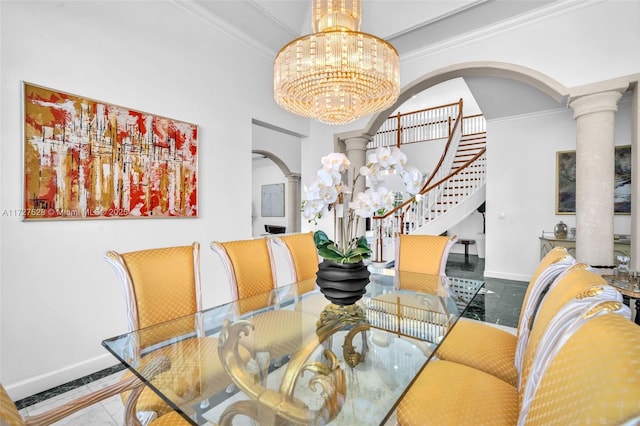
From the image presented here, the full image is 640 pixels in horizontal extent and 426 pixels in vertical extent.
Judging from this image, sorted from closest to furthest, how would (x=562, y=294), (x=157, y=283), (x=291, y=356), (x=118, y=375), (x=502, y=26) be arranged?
1. (x=562, y=294)
2. (x=291, y=356)
3. (x=157, y=283)
4. (x=118, y=375)
5. (x=502, y=26)

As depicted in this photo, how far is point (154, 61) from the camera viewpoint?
8.43ft

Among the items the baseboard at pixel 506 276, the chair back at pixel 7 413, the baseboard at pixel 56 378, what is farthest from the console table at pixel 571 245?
the baseboard at pixel 56 378

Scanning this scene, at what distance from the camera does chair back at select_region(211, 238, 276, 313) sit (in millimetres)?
1924

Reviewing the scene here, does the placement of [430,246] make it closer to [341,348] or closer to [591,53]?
[341,348]

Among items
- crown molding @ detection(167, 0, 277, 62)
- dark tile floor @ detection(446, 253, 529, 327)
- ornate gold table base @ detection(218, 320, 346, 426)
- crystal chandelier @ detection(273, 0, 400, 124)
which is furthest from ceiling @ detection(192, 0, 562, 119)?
ornate gold table base @ detection(218, 320, 346, 426)

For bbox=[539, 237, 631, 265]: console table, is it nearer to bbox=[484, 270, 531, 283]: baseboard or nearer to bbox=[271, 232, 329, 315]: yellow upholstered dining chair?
bbox=[484, 270, 531, 283]: baseboard

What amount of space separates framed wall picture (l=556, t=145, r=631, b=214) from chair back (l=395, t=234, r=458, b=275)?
3566mm

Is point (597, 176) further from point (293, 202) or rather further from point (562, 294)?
point (293, 202)

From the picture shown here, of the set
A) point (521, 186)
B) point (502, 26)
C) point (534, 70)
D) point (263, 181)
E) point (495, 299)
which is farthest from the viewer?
point (263, 181)

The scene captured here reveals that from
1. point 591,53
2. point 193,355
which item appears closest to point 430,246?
point 193,355

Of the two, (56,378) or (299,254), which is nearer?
(56,378)

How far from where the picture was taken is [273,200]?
9.52 metres

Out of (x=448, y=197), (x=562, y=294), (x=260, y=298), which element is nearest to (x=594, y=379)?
(x=562, y=294)

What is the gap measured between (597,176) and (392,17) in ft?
8.45
